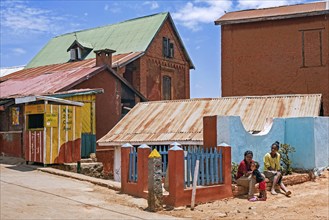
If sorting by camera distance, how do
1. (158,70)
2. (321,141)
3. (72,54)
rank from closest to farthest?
(321,141), (158,70), (72,54)

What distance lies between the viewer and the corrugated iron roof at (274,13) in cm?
2262

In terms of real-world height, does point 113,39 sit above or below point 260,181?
above

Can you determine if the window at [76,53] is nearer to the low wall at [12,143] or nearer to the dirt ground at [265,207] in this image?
the low wall at [12,143]

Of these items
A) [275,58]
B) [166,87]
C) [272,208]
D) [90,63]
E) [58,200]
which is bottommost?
[272,208]

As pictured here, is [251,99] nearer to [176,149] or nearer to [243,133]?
[243,133]

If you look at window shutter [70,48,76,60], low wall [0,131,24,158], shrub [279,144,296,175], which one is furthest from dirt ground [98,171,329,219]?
window shutter [70,48,76,60]

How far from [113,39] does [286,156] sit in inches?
850

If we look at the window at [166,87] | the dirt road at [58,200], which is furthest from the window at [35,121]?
the window at [166,87]

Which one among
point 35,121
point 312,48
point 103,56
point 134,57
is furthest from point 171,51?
point 35,121

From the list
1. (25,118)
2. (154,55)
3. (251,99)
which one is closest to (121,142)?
(25,118)

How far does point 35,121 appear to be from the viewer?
17703mm

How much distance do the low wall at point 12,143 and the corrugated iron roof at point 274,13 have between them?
12.2m

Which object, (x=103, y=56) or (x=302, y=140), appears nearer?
(x=302, y=140)

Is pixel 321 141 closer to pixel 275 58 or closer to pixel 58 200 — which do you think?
pixel 58 200
